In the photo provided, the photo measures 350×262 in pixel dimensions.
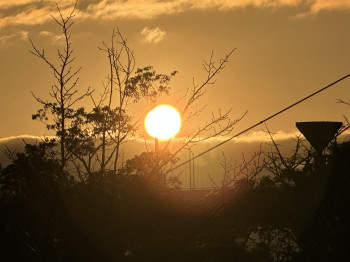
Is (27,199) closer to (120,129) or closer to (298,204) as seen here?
(298,204)

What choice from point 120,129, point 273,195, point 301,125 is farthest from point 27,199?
point 120,129

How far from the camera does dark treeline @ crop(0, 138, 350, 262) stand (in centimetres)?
1114

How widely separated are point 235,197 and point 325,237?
7.00 ft

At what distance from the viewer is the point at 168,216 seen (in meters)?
11.9

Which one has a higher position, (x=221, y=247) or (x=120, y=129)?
(x=120, y=129)

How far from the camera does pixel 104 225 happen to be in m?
A: 11.4

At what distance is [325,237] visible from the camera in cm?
1040

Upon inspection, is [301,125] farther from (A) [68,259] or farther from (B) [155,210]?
(A) [68,259]

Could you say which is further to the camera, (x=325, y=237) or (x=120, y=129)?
(x=120, y=129)

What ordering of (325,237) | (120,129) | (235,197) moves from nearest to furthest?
(325,237)
(235,197)
(120,129)

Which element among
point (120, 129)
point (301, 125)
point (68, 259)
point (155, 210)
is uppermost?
point (120, 129)

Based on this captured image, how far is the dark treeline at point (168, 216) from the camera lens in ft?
36.6

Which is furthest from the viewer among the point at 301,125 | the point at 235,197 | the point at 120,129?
the point at 120,129

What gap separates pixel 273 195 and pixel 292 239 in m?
0.94
